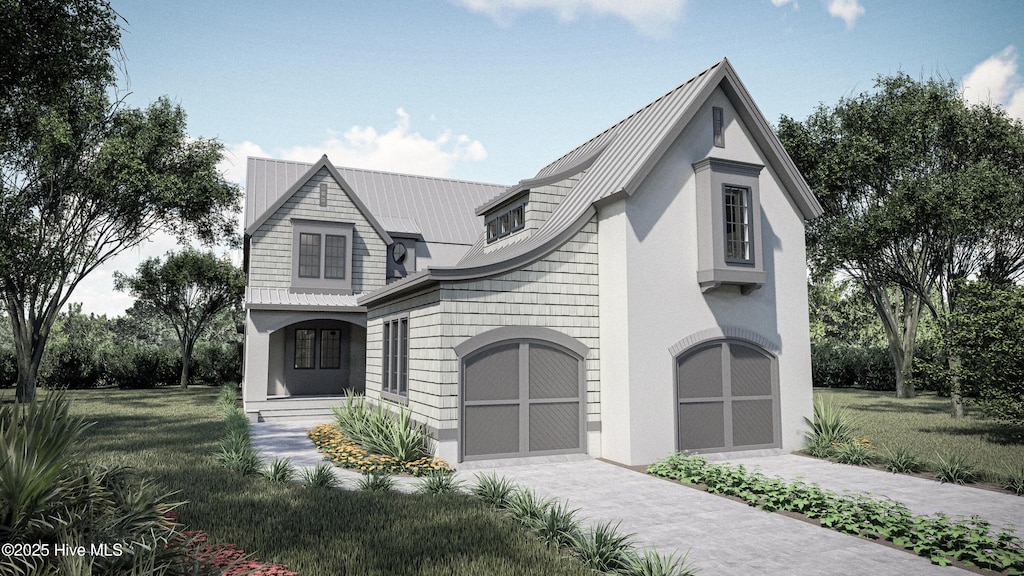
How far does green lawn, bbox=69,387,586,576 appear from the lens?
571 centimetres

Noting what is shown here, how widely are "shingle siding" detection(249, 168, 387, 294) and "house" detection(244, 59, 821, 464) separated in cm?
902

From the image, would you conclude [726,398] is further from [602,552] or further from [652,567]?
[652,567]

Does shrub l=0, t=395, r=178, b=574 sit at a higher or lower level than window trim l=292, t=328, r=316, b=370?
lower

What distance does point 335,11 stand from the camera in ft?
45.4

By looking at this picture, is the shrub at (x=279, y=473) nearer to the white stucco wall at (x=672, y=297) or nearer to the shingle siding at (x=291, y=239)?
the white stucco wall at (x=672, y=297)

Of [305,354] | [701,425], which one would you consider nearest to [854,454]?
[701,425]

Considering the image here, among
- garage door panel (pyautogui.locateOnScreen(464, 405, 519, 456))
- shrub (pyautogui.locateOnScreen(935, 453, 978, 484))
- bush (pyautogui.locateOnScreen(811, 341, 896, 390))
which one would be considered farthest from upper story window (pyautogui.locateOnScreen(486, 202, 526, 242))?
bush (pyautogui.locateOnScreen(811, 341, 896, 390))

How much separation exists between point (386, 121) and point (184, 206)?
8204 millimetres

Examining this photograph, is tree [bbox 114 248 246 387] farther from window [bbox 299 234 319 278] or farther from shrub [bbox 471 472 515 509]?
shrub [bbox 471 472 515 509]

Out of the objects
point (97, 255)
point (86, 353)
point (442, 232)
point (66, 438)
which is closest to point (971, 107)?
point (442, 232)

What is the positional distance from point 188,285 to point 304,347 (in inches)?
535

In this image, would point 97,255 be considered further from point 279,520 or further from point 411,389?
point 279,520

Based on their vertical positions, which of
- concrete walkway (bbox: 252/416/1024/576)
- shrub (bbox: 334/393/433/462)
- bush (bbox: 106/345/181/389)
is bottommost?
concrete walkway (bbox: 252/416/1024/576)

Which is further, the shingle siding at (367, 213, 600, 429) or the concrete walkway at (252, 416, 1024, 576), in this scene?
the shingle siding at (367, 213, 600, 429)
